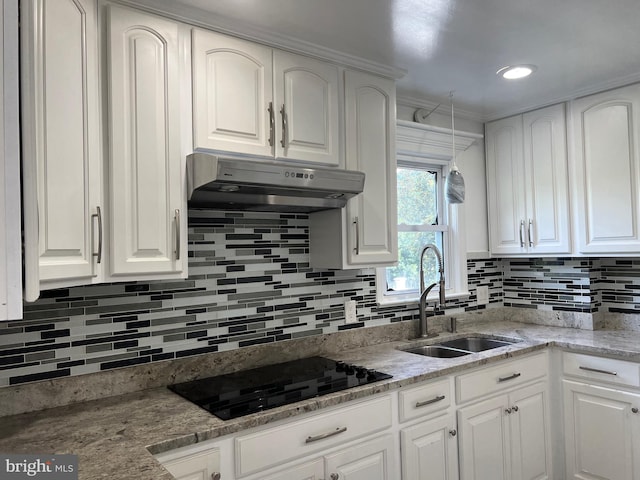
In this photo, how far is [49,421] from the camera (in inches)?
61.6

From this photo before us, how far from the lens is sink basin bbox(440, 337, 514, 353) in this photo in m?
2.85

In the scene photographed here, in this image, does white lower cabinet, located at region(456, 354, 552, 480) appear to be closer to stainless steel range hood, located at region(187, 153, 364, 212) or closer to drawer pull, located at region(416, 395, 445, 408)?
drawer pull, located at region(416, 395, 445, 408)

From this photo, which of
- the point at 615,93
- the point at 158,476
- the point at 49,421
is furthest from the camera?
the point at 615,93

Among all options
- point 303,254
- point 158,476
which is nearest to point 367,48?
point 303,254

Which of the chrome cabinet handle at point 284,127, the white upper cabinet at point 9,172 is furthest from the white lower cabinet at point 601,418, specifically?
the white upper cabinet at point 9,172

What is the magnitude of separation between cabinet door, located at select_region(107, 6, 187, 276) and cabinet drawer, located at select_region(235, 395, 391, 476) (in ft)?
2.23

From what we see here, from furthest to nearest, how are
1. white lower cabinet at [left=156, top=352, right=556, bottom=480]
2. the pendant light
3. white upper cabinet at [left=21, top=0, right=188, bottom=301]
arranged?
1. the pendant light
2. white lower cabinet at [left=156, top=352, right=556, bottom=480]
3. white upper cabinet at [left=21, top=0, right=188, bottom=301]

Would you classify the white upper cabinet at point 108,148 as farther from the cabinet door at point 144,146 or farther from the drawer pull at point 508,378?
the drawer pull at point 508,378

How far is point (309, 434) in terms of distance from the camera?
67.2 inches

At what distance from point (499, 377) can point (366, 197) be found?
116cm

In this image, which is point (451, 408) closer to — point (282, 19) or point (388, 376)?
point (388, 376)

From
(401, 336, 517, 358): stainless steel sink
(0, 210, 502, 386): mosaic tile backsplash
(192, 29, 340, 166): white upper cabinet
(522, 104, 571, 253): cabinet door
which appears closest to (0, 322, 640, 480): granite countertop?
(0, 210, 502, 386): mosaic tile backsplash

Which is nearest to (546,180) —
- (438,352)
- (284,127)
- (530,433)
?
(438,352)

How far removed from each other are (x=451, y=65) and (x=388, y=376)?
1.57 metres
